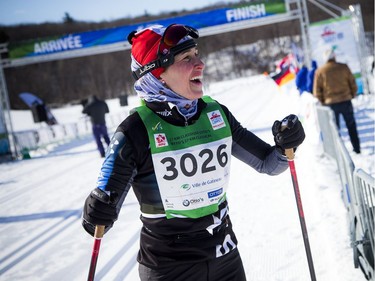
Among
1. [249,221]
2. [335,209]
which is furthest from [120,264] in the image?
[335,209]

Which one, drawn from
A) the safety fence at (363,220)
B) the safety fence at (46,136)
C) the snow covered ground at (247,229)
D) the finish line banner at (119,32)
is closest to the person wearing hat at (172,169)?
the safety fence at (363,220)

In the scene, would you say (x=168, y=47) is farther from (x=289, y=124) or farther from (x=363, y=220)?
(x=363, y=220)

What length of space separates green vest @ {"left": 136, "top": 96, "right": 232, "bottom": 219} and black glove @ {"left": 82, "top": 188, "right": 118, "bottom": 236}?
0.71ft

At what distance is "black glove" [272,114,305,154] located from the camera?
1.92m

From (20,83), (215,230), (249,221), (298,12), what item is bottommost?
(249,221)

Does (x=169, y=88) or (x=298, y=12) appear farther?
(x=298, y=12)

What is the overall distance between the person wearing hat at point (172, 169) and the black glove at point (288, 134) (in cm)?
24

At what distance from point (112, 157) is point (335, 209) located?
3.29m

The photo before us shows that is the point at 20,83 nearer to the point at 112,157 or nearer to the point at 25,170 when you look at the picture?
the point at 25,170

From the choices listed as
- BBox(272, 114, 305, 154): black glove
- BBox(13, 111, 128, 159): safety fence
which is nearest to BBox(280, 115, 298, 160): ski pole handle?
BBox(272, 114, 305, 154): black glove

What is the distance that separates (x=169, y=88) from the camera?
5.89ft

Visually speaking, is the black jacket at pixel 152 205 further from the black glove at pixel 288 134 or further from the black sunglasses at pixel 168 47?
the black glove at pixel 288 134

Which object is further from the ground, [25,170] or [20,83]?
[20,83]

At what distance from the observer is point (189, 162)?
173 centimetres
